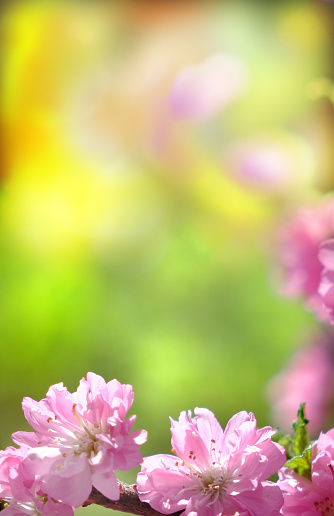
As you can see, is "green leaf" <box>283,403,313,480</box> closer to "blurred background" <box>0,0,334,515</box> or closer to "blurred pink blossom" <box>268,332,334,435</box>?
"blurred pink blossom" <box>268,332,334,435</box>

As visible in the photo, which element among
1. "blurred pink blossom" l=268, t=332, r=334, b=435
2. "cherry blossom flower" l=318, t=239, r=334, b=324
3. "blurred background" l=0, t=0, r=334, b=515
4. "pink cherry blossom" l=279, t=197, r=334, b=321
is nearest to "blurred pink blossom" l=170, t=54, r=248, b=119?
"blurred background" l=0, t=0, r=334, b=515

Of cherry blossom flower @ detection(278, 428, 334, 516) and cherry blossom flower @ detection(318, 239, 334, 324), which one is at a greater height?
cherry blossom flower @ detection(318, 239, 334, 324)

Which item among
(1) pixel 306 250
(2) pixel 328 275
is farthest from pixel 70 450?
(1) pixel 306 250

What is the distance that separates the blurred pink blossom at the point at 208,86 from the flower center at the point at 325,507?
1.07 meters

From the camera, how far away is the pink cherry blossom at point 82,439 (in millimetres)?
188

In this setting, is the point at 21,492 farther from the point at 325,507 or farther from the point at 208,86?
the point at 208,86

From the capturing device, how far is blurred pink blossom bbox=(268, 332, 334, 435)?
859mm

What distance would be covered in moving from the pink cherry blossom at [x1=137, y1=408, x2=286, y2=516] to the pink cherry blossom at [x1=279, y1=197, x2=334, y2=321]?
0.24 metres

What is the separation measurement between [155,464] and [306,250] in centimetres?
31

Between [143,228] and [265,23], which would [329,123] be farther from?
[143,228]

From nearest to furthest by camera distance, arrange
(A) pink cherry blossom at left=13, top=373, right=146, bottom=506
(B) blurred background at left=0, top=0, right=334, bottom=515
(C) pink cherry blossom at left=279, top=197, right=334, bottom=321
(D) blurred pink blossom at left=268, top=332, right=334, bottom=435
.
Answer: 1. (A) pink cherry blossom at left=13, top=373, right=146, bottom=506
2. (C) pink cherry blossom at left=279, top=197, right=334, bottom=321
3. (D) blurred pink blossom at left=268, top=332, right=334, bottom=435
4. (B) blurred background at left=0, top=0, right=334, bottom=515

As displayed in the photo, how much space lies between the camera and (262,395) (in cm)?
109

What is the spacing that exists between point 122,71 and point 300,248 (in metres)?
0.84

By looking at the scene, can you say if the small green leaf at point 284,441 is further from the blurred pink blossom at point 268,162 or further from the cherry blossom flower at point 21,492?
the blurred pink blossom at point 268,162
